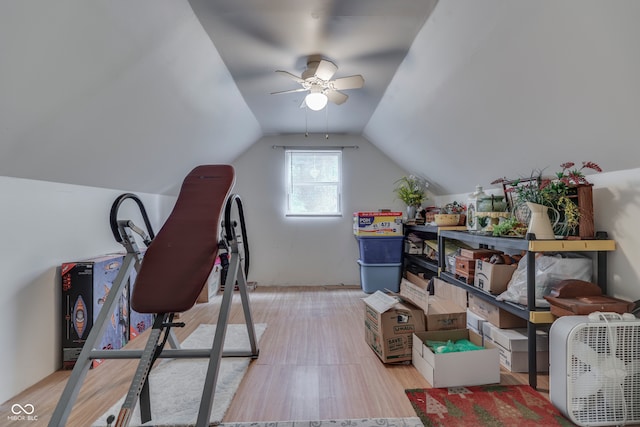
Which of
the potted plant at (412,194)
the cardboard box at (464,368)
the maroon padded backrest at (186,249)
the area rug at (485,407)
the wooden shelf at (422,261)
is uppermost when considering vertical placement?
the potted plant at (412,194)

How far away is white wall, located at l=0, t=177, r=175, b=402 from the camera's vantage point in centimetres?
181

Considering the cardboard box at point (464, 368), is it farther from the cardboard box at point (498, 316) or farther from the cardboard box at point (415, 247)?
the cardboard box at point (415, 247)

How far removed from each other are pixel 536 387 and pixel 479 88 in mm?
1941

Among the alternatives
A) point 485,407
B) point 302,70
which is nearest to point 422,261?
point 485,407

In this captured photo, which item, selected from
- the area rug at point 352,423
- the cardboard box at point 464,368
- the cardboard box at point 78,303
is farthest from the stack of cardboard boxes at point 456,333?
the cardboard box at point 78,303

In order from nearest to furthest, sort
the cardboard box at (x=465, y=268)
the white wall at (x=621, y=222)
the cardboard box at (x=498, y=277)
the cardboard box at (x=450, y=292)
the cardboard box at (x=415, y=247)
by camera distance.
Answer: the white wall at (x=621, y=222), the cardboard box at (x=498, y=277), the cardboard box at (x=465, y=268), the cardboard box at (x=450, y=292), the cardboard box at (x=415, y=247)

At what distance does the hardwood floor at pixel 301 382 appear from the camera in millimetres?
1689

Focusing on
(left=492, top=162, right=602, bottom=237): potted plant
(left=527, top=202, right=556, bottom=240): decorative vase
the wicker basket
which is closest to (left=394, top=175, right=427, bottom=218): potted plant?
the wicker basket

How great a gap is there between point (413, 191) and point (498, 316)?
230 cm

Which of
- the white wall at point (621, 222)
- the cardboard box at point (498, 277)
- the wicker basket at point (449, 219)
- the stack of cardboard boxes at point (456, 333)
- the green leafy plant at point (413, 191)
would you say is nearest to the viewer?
the white wall at point (621, 222)

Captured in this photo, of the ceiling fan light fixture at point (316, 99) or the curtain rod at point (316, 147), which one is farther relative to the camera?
the curtain rod at point (316, 147)

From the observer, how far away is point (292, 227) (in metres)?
4.67

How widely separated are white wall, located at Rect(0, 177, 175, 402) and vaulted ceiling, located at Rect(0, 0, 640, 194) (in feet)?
0.53

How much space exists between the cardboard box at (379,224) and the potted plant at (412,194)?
254 mm
